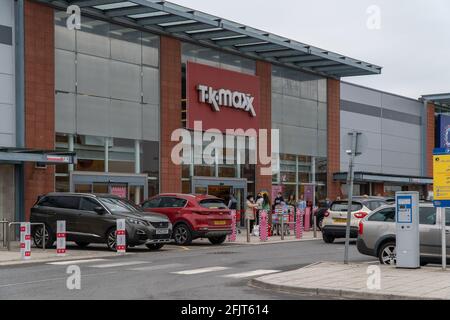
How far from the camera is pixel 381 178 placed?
1724 inches

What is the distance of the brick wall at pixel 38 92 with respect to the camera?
2505cm

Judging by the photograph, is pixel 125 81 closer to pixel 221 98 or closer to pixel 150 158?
pixel 150 158

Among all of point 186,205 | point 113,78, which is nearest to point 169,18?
point 113,78

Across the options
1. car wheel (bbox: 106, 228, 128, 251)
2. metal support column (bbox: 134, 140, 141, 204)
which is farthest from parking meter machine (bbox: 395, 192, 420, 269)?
metal support column (bbox: 134, 140, 141, 204)

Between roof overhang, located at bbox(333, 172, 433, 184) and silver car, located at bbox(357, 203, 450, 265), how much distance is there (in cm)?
2411

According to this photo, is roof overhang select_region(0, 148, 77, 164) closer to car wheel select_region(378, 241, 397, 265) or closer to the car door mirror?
the car door mirror

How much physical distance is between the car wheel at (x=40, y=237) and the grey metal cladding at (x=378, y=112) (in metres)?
24.8

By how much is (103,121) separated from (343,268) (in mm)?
14976

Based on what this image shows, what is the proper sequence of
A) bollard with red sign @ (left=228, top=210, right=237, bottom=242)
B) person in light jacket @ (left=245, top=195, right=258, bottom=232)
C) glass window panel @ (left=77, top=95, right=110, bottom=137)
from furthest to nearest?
person in light jacket @ (left=245, top=195, right=258, bottom=232) < glass window panel @ (left=77, top=95, right=110, bottom=137) < bollard with red sign @ (left=228, top=210, right=237, bottom=242)

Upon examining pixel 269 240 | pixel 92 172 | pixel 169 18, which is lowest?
pixel 269 240

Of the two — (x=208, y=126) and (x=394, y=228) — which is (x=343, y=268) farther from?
(x=208, y=126)

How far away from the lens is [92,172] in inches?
1065

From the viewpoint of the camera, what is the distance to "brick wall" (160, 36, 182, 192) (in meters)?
30.5

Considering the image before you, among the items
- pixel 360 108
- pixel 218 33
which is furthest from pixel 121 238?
pixel 360 108
